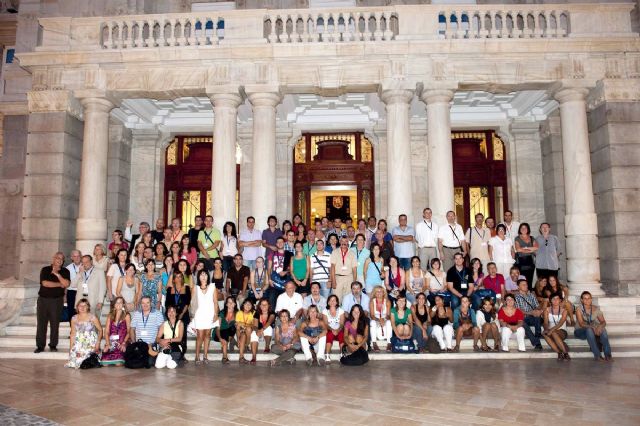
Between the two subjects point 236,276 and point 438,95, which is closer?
point 236,276

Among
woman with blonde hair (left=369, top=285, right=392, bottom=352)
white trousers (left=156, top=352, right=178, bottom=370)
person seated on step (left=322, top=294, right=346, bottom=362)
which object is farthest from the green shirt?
woman with blonde hair (left=369, top=285, right=392, bottom=352)

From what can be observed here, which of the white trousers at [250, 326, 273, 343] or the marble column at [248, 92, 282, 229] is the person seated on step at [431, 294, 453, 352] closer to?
the white trousers at [250, 326, 273, 343]

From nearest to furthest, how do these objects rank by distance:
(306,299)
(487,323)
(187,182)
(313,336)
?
(313,336) < (487,323) < (306,299) < (187,182)

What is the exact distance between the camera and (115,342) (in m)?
8.34

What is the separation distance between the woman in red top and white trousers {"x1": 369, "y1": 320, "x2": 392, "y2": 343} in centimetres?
231

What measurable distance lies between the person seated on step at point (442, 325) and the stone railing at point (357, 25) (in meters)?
7.39

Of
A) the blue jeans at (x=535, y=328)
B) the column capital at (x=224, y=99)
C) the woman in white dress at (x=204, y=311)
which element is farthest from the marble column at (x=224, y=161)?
the blue jeans at (x=535, y=328)

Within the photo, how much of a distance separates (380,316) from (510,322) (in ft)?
8.79

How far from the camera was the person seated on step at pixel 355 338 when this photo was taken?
8023 millimetres

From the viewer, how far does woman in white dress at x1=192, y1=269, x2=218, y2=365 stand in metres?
8.52

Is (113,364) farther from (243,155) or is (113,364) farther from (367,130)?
(367,130)

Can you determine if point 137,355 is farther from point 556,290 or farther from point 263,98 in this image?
point 556,290

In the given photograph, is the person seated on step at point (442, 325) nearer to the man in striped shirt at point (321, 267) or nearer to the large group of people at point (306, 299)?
the large group of people at point (306, 299)

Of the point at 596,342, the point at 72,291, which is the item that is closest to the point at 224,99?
the point at 72,291
